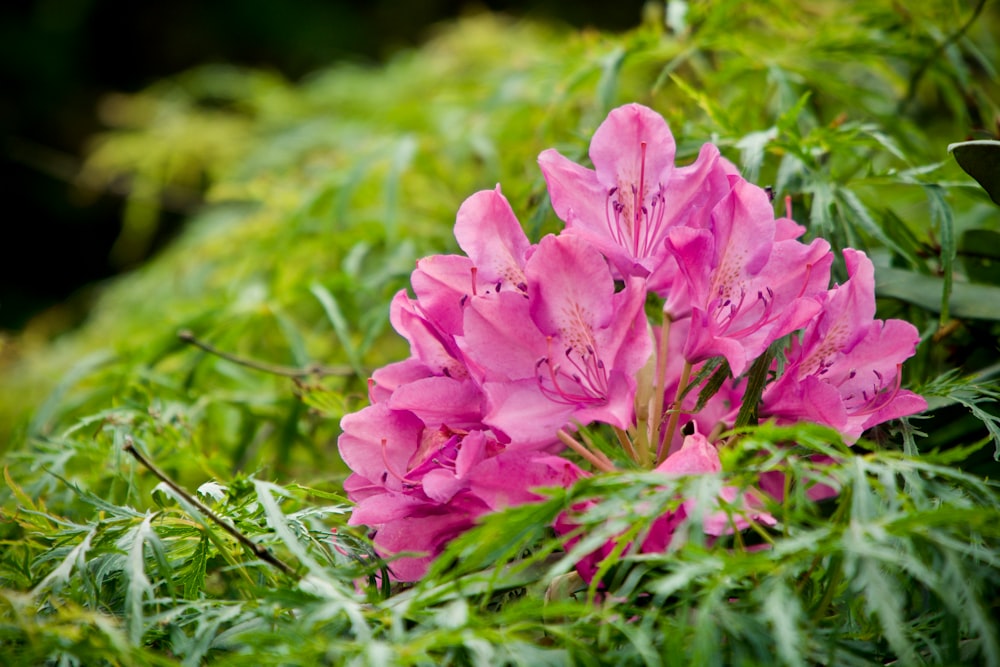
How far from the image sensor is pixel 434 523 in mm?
391

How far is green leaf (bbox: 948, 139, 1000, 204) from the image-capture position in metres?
0.43

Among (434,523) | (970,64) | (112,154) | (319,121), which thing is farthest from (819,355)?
(112,154)

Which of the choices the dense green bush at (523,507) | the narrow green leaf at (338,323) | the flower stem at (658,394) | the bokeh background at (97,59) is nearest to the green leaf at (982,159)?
the dense green bush at (523,507)

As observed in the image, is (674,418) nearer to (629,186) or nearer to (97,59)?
(629,186)

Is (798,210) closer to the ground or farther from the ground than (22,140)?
farther from the ground

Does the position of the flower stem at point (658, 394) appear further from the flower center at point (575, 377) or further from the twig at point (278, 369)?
the twig at point (278, 369)

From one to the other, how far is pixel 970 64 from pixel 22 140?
2.89 m

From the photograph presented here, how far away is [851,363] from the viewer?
15.9 inches

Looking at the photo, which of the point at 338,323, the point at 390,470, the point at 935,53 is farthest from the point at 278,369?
the point at 935,53

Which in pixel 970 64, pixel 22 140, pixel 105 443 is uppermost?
pixel 970 64

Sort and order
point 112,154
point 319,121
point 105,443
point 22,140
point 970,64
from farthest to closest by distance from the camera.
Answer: point 22,140 → point 112,154 → point 319,121 → point 970,64 → point 105,443

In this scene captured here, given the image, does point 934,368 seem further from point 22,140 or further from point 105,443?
point 22,140

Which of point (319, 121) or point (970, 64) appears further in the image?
point (319, 121)

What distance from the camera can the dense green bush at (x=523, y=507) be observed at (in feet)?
1.01
